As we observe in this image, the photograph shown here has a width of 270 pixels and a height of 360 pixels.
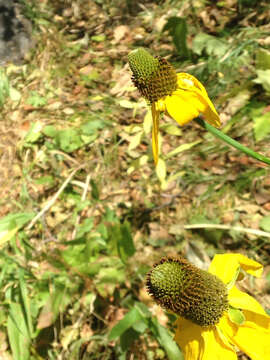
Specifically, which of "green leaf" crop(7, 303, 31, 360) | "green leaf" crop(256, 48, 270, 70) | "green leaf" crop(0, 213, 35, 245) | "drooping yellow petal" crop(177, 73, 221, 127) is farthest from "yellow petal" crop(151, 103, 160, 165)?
"green leaf" crop(256, 48, 270, 70)

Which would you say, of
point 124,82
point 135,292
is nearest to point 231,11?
point 124,82

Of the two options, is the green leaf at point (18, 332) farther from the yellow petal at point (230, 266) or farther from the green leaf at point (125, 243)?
the yellow petal at point (230, 266)

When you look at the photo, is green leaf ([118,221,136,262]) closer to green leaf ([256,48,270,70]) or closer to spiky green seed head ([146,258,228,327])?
spiky green seed head ([146,258,228,327])

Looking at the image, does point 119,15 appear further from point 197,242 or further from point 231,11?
point 197,242

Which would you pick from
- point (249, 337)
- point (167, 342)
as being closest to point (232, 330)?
point (249, 337)

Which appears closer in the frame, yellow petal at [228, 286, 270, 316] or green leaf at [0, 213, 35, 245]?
yellow petal at [228, 286, 270, 316]

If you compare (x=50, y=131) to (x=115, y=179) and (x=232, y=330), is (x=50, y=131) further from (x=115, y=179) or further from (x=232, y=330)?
(x=232, y=330)
